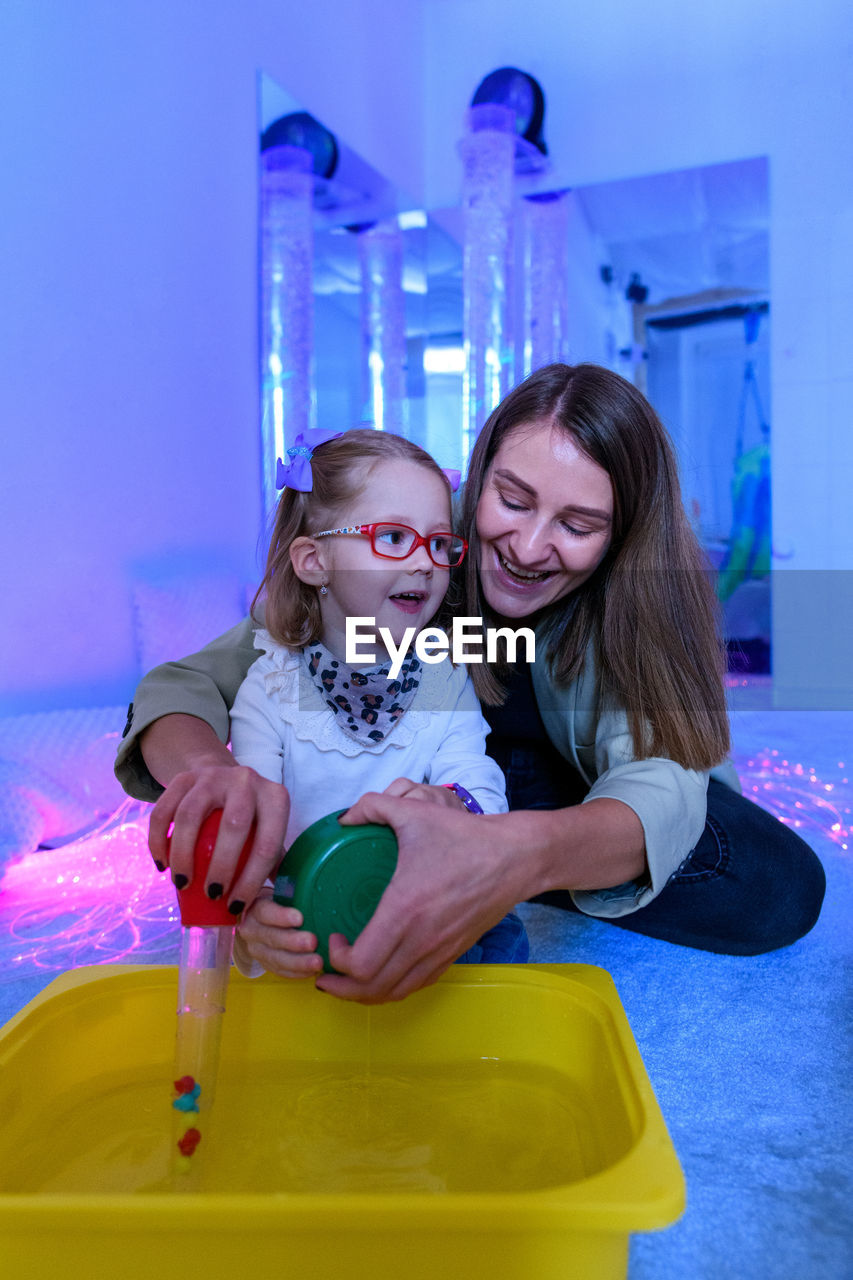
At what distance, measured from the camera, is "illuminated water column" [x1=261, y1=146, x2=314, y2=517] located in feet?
8.53

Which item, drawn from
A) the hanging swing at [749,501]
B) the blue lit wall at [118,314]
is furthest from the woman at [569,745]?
the hanging swing at [749,501]

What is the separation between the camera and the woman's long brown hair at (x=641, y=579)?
1.05 m

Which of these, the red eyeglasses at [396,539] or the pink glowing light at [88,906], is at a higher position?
the red eyeglasses at [396,539]

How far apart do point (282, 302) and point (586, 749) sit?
1819 millimetres

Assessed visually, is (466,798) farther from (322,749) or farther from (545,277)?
(545,277)

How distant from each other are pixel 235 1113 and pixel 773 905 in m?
0.71

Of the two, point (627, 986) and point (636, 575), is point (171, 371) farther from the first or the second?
point (627, 986)

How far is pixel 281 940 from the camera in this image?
2.44 feet

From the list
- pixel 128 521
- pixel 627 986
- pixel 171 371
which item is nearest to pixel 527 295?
pixel 171 371

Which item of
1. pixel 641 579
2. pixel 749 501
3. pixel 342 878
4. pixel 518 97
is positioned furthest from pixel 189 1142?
pixel 749 501

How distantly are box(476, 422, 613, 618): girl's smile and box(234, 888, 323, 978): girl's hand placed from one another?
1.57ft

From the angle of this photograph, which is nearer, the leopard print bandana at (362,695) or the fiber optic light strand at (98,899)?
the leopard print bandana at (362,695)

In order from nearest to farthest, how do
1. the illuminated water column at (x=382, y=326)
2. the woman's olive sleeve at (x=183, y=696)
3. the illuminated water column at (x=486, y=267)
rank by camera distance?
the woman's olive sleeve at (x=183, y=696) → the illuminated water column at (x=486, y=267) → the illuminated water column at (x=382, y=326)

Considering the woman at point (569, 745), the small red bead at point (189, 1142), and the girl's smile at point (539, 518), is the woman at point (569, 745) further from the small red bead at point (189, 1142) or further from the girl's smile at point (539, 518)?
the small red bead at point (189, 1142)
